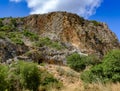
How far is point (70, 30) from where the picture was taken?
4278cm

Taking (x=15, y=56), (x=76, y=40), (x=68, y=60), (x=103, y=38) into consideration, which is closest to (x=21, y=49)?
(x=15, y=56)

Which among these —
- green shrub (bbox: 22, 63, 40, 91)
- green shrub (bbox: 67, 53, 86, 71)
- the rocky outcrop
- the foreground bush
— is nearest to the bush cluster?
green shrub (bbox: 22, 63, 40, 91)

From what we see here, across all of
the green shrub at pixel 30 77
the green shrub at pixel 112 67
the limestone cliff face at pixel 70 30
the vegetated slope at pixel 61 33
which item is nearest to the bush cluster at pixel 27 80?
the green shrub at pixel 30 77

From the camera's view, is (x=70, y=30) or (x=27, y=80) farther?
(x=70, y=30)

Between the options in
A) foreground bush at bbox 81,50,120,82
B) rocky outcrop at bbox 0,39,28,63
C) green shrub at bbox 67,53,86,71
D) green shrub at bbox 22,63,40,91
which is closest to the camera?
green shrub at bbox 22,63,40,91

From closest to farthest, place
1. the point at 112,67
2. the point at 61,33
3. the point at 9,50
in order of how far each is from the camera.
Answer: the point at 112,67 < the point at 9,50 < the point at 61,33

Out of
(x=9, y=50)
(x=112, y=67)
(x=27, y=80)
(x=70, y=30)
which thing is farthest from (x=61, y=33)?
(x=27, y=80)

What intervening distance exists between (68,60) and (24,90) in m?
13.1

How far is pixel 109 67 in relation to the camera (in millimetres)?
20438

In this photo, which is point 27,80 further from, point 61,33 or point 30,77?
point 61,33

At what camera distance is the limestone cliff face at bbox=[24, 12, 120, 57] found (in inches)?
1651

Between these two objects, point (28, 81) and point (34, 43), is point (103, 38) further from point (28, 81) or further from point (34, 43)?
point (28, 81)

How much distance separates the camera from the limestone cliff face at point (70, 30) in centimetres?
4194

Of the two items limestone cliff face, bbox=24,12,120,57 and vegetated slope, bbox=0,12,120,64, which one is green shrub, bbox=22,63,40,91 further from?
limestone cliff face, bbox=24,12,120,57
